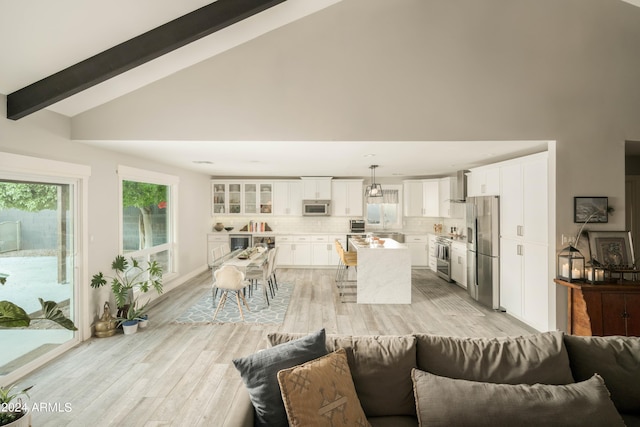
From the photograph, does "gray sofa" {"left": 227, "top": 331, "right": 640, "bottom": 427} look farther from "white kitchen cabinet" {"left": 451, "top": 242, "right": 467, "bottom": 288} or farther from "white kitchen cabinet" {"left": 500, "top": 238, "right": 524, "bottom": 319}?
"white kitchen cabinet" {"left": 451, "top": 242, "right": 467, "bottom": 288}

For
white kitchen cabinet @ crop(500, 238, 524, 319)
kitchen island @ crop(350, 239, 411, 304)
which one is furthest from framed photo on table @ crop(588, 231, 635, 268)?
kitchen island @ crop(350, 239, 411, 304)

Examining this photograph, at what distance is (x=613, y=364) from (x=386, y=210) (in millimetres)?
6533

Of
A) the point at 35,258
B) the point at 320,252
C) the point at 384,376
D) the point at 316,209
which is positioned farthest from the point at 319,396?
the point at 316,209

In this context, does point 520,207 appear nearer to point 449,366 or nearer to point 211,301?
point 449,366

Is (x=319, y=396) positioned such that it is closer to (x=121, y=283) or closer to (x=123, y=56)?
(x=123, y=56)

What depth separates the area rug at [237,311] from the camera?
14.3 feet

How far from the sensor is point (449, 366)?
1747mm

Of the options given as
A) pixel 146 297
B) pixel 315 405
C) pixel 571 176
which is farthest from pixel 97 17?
pixel 571 176

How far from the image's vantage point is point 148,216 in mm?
5250

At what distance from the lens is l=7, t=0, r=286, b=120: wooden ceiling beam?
8.95 feet

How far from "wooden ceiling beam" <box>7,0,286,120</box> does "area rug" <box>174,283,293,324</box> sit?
119 inches

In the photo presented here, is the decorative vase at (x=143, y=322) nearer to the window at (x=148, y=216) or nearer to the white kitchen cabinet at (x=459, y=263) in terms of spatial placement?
the window at (x=148, y=216)

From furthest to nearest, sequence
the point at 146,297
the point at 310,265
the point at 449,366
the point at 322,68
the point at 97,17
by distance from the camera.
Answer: the point at 310,265
the point at 146,297
the point at 322,68
the point at 97,17
the point at 449,366

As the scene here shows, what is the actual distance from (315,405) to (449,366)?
809 millimetres
